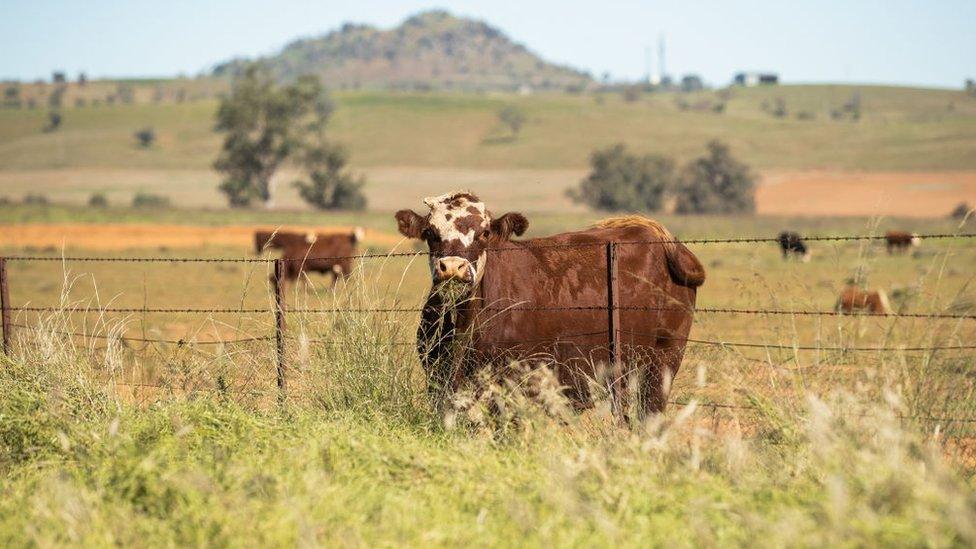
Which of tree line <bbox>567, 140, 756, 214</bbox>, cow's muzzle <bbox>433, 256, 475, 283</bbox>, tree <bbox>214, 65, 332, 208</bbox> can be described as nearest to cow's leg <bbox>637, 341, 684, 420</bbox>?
cow's muzzle <bbox>433, 256, 475, 283</bbox>

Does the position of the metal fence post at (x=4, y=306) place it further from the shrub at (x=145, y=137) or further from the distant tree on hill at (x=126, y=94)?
the distant tree on hill at (x=126, y=94)

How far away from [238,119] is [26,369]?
71.9 meters

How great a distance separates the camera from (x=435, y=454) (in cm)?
611

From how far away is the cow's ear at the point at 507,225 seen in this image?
795cm

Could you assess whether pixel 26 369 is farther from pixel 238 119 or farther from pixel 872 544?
pixel 238 119

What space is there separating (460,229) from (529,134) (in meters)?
124

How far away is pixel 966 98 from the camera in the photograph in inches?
6339

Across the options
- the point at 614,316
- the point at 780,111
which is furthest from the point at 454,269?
the point at 780,111

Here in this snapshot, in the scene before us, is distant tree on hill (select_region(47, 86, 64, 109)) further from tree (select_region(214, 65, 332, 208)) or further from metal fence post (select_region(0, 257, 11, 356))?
metal fence post (select_region(0, 257, 11, 356))

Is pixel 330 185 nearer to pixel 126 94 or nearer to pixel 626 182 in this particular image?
pixel 626 182

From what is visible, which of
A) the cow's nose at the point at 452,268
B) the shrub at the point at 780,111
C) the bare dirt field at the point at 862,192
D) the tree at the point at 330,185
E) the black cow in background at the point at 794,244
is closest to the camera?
the black cow in background at the point at 794,244

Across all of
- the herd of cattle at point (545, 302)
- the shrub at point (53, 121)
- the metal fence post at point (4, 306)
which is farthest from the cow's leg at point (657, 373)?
the shrub at point (53, 121)

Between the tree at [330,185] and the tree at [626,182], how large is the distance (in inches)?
563

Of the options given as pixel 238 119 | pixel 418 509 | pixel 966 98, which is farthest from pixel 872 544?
pixel 966 98
